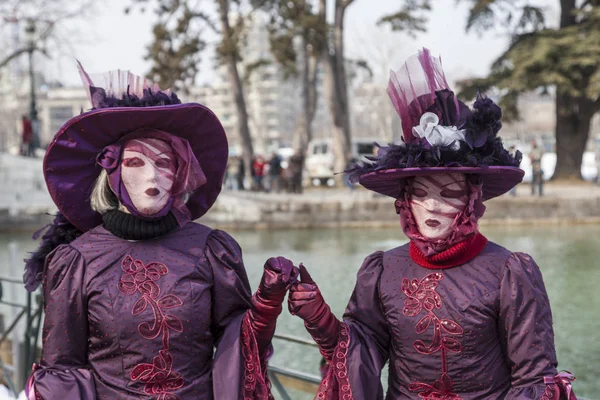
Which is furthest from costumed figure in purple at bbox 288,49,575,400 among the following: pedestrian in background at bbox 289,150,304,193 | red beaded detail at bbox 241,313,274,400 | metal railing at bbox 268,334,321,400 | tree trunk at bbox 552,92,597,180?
tree trunk at bbox 552,92,597,180

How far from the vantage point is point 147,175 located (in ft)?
8.00

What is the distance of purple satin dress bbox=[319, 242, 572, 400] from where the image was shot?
2176 millimetres

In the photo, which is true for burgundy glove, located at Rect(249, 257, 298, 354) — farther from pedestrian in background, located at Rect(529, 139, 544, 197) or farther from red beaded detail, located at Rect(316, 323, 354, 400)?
pedestrian in background, located at Rect(529, 139, 544, 197)

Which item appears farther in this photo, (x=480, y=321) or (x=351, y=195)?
(x=351, y=195)

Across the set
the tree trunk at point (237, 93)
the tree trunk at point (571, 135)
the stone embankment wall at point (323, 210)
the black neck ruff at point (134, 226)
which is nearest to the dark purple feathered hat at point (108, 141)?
the black neck ruff at point (134, 226)

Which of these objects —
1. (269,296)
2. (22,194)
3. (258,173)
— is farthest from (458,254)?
(258,173)

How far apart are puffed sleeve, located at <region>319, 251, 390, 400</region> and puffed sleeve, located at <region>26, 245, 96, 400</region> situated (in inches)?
30.2

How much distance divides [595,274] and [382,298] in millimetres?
9043

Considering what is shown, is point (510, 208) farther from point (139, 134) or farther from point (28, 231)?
point (139, 134)

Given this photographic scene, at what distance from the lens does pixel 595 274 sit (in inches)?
414

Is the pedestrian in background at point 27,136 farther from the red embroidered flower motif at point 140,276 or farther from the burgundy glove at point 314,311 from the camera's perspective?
the burgundy glove at point 314,311

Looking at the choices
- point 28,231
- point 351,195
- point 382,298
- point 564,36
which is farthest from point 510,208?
point 382,298

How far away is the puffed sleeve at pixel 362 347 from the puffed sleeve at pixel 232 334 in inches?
9.0

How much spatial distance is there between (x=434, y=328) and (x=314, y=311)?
365mm
